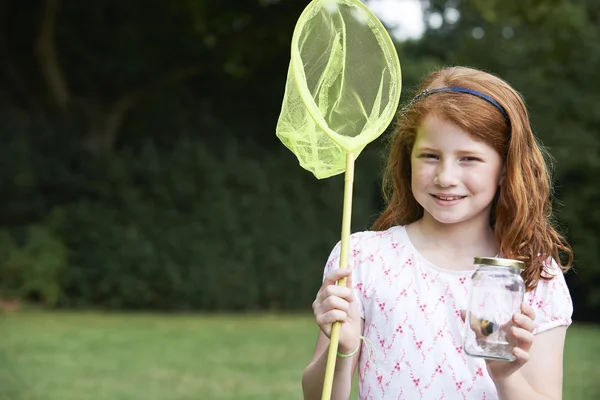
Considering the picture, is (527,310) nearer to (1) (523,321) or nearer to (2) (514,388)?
(1) (523,321)

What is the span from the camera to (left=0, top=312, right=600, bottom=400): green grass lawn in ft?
24.7

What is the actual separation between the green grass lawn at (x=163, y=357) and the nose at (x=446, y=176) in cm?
533

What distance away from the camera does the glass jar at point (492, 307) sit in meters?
1.86

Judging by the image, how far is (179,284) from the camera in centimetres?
1376

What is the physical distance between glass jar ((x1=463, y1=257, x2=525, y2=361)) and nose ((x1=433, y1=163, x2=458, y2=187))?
13.4 inches

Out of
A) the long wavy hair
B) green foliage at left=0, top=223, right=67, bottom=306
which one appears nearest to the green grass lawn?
green foliage at left=0, top=223, right=67, bottom=306

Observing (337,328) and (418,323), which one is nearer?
(337,328)

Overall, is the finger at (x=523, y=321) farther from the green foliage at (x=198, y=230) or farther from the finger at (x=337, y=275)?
the green foliage at (x=198, y=230)

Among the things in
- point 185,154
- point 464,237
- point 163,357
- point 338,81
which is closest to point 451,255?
point 464,237

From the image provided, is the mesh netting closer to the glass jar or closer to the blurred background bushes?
the glass jar

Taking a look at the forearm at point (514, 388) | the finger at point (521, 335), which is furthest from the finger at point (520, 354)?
the forearm at point (514, 388)

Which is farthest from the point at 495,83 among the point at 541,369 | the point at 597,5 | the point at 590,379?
the point at 597,5

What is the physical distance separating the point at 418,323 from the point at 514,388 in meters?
0.31

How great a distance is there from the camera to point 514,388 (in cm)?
205
